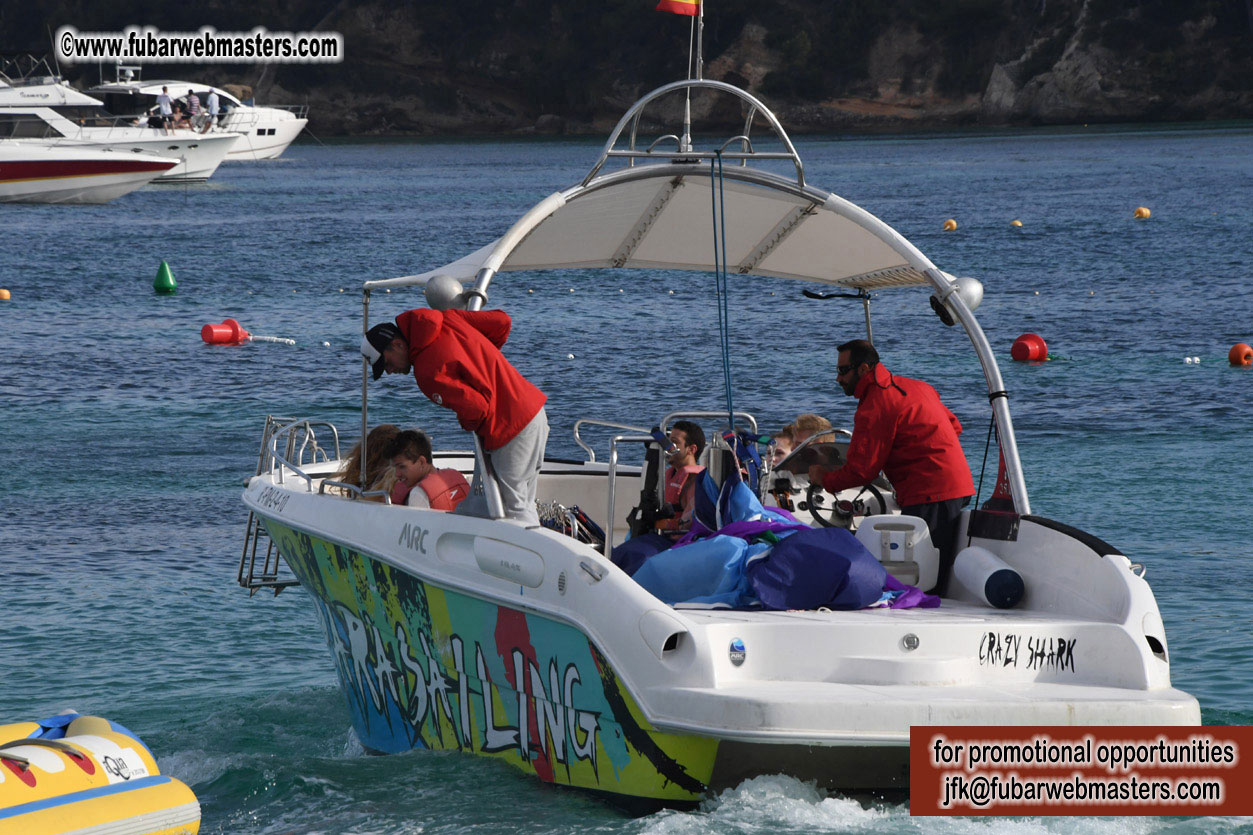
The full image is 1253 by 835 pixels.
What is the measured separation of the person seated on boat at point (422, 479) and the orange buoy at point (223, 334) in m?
16.4

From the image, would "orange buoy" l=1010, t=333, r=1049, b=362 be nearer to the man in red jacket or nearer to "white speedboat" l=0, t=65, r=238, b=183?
the man in red jacket

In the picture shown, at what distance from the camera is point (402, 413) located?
17.8m

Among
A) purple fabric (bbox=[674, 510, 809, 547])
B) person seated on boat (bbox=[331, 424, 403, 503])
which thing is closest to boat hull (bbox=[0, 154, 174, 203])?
person seated on boat (bbox=[331, 424, 403, 503])

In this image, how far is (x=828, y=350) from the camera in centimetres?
2219

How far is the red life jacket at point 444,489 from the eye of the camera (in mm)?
6938

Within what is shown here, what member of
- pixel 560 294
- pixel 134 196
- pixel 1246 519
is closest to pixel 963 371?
pixel 1246 519

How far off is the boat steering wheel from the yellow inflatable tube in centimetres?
313

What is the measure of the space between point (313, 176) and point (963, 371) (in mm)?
56196

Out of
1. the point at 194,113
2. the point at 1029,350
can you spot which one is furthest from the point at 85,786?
the point at 194,113

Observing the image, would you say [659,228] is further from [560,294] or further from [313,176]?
[313,176]

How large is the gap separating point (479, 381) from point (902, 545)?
6.30ft

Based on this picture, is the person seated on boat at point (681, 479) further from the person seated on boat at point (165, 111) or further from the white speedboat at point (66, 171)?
the person seated on boat at point (165, 111)

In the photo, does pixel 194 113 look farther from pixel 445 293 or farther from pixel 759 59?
pixel 759 59

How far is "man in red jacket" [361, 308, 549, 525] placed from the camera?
20.1 ft
